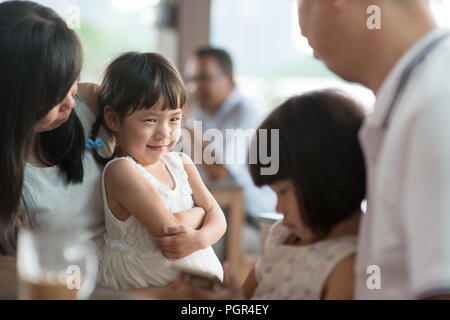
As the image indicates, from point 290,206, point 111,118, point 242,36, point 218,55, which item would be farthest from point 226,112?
point 290,206

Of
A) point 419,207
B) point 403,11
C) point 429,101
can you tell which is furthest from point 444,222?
point 403,11

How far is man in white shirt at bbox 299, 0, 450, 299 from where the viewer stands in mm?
591

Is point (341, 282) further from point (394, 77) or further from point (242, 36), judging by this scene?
point (242, 36)

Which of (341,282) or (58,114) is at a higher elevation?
(58,114)

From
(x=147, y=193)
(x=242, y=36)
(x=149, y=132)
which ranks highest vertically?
(x=242, y=36)

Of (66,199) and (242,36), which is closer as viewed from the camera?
(66,199)

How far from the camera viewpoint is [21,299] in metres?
0.77

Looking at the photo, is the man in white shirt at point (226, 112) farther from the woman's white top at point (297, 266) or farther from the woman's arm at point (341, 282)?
the woman's arm at point (341, 282)

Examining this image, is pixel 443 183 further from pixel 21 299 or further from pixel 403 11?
pixel 21 299

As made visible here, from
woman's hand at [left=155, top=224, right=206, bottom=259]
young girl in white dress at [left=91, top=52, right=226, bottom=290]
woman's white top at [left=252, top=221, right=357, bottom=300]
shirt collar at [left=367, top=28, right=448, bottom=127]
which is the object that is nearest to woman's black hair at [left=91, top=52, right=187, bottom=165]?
young girl in white dress at [left=91, top=52, right=226, bottom=290]

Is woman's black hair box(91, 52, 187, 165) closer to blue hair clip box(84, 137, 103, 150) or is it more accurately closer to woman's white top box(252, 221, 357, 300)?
blue hair clip box(84, 137, 103, 150)

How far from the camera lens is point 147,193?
0.97 meters

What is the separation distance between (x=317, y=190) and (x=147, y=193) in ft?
1.05

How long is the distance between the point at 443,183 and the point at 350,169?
21 cm
